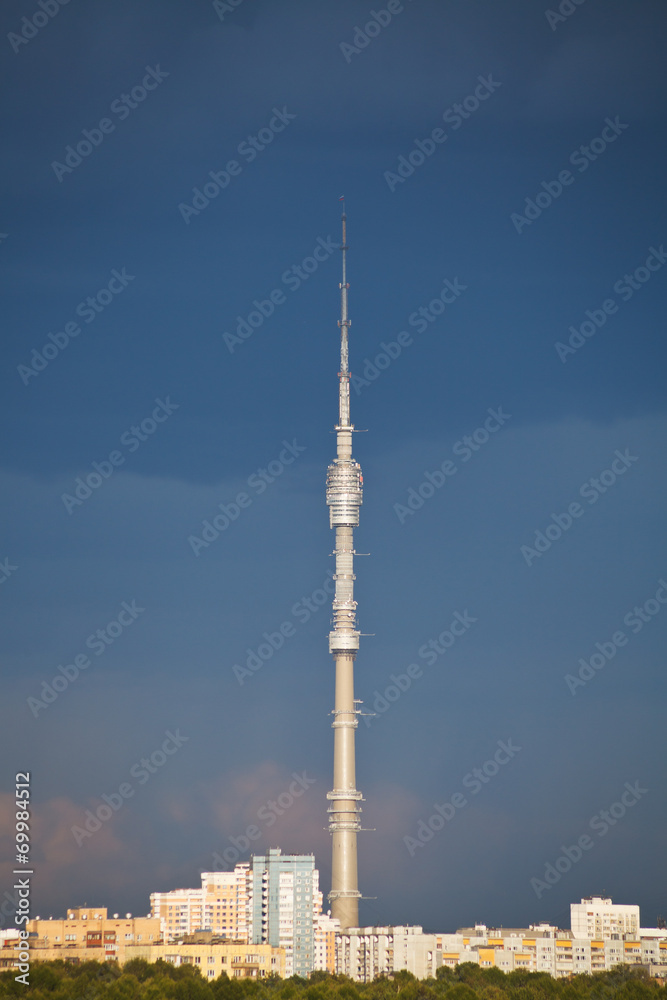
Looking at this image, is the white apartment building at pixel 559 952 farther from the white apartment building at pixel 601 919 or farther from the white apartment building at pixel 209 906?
the white apartment building at pixel 209 906

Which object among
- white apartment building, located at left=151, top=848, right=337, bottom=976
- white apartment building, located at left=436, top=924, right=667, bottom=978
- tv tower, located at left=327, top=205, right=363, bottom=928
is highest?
tv tower, located at left=327, top=205, right=363, bottom=928

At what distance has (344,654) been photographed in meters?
120

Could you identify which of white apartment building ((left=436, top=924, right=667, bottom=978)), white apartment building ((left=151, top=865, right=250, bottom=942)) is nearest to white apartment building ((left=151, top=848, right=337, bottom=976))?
white apartment building ((left=151, top=865, right=250, bottom=942))

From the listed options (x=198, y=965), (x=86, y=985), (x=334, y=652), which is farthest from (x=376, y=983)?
(x=334, y=652)

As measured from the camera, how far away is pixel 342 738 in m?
118

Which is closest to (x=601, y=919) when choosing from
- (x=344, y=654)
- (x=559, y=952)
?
(x=559, y=952)

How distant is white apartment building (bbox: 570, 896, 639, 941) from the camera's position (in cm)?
11438

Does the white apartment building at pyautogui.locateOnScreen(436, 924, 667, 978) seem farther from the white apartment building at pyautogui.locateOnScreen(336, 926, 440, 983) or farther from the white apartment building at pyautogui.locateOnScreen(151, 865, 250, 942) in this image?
the white apartment building at pyautogui.locateOnScreen(151, 865, 250, 942)

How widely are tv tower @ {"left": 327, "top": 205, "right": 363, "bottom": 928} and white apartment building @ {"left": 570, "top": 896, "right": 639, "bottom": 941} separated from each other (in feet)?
54.0

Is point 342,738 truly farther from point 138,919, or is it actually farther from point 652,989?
point 652,989

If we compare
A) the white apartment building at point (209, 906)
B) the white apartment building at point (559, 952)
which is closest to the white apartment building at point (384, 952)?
the white apartment building at point (559, 952)

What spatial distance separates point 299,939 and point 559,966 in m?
19.9

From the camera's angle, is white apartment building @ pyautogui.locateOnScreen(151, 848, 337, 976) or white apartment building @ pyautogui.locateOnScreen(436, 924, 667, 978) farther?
white apartment building @ pyautogui.locateOnScreen(151, 848, 337, 976)

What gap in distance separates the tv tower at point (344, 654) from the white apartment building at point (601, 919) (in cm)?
1646
